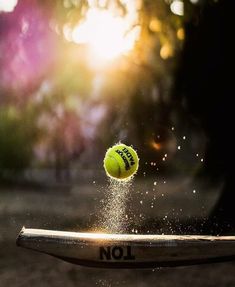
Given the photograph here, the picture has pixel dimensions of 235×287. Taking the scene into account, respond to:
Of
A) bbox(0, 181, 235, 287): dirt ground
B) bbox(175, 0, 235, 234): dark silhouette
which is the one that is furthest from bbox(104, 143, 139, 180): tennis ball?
bbox(175, 0, 235, 234): dark silhouette

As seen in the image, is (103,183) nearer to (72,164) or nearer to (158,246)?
(72,164)

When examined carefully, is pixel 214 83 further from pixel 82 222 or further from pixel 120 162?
pixel 120 162

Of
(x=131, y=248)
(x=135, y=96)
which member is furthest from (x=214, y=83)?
(x=131, y=248)

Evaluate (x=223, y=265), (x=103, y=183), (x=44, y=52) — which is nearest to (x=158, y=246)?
(x=223, y=265)

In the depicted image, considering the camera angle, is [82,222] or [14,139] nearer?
[82,222]

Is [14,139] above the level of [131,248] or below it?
below

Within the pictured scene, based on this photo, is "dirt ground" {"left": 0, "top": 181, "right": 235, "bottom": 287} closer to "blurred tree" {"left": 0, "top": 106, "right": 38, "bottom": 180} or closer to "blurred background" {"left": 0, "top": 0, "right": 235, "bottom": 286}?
"blurred background" {"left": 0, "top": 0, "right": 235, "bottom": 286}
